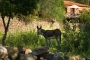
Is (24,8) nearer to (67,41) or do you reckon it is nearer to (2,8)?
(2,8)

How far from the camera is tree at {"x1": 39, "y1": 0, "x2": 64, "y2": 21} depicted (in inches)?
1834

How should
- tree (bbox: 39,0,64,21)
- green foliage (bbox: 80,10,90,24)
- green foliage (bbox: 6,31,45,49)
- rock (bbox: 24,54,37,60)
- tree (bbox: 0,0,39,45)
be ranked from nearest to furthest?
rock (bbox: 24,54,37,60)
tree (bbox: 0,0,39,45)
green foliage (bbox: 6,31,45,49)
tree (bbox: 39,0,64,21)
green foliage (bbox: 80,10,90,24)

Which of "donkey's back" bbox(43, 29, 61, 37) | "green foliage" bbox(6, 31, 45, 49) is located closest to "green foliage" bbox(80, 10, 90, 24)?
"donkey's back" bbox(43, 29, 61, 37)

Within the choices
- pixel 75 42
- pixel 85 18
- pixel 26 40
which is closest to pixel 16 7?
pixel 26 40

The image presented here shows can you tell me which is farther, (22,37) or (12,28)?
(12,28)

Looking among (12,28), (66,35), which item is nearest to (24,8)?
(66,35)

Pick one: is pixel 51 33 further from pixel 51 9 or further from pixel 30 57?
pixel 51 9

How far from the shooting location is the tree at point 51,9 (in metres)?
46.6

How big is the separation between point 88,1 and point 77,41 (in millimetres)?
77840

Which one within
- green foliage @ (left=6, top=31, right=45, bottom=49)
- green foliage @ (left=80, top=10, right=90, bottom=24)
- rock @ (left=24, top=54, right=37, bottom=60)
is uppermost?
rock @ (left=24, top=54, right=37, bottom=60)

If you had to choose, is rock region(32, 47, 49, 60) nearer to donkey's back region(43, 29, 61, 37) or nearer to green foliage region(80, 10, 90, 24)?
donkey's back region(43, 29, 61, 37)

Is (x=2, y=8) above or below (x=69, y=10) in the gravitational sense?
above

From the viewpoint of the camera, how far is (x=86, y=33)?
18484 millimetres

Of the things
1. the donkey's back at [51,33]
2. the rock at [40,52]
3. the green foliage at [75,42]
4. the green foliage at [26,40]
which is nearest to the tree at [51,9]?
the donkey's back at [51,33]
